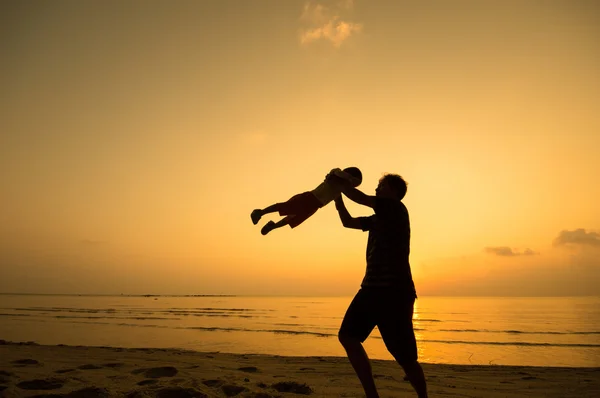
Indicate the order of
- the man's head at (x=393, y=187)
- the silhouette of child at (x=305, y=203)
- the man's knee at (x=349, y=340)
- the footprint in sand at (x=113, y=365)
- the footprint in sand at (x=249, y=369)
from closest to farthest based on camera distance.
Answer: the man's knee at (x=349, y=340)
the man's head at (x=393, y=187)
the silhouette of child at (x=305, y=203)
the footprint in sand at (x=113, y=365)
the footprint in sand at (x=249, y=369)

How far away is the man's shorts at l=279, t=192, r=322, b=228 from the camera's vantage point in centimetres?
425

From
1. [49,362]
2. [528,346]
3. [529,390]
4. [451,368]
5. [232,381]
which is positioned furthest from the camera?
[528,346]

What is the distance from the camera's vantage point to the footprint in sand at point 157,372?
5664 millimetres

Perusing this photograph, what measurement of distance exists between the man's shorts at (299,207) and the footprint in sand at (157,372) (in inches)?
122

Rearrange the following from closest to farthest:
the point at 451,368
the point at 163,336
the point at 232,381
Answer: the point at 232,381
the point at 451,368
the point at 163,336

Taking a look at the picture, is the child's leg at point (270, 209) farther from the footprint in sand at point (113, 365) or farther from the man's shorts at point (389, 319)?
the footprint in sand at point (113, 365)

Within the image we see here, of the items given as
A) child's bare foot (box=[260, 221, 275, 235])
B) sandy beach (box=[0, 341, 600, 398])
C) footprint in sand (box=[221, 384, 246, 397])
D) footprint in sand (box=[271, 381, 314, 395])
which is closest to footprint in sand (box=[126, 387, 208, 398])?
sandy beach (box=[0, 341, 600, 398])

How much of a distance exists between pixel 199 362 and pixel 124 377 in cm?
223

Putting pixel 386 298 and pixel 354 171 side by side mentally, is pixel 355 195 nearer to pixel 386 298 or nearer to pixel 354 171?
pixel 354 171

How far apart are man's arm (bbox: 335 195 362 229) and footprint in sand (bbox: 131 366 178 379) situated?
3.59 metres

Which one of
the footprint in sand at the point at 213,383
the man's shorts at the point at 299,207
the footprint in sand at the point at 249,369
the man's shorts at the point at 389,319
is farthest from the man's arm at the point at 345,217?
the footprint in sand at the point at 249,369

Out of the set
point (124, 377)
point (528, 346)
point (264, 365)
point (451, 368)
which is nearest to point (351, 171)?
point (124, 377)

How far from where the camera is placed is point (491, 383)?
6242 millimetres

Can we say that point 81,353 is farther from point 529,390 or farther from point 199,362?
point 529,390
